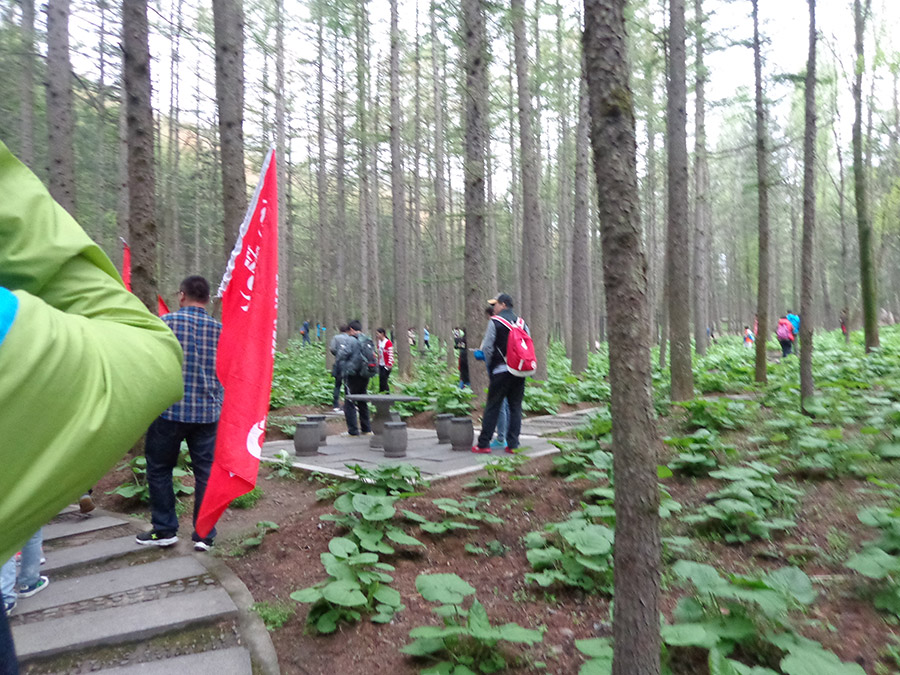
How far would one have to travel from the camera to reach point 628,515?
2502mm

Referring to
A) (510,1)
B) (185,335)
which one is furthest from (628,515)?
(510,1)

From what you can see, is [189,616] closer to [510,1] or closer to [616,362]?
[616,362]

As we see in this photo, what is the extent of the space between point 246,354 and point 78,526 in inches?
116

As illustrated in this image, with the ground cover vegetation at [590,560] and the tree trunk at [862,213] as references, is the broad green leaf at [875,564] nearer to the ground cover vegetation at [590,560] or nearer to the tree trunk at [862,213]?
the ground cover vegetation at [590,560]

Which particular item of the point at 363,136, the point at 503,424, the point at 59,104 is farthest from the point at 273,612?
the point at 363,136

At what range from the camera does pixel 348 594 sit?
343 cm

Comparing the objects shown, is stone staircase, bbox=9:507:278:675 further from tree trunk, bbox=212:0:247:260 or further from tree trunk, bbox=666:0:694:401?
tree trunk, bbox=666:0:694:401

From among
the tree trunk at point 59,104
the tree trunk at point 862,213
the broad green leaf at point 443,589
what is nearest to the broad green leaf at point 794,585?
the broad green leaf at point 443,589

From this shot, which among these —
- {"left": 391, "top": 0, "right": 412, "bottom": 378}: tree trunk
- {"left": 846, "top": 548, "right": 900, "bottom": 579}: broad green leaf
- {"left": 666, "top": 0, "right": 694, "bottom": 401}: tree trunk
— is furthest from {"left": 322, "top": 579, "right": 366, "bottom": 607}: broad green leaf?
{"left": 391, "top": 0, "right": 412, "bottom": 378}: tree trunk

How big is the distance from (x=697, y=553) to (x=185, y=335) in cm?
408

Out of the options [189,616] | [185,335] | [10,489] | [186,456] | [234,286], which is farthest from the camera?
[186,456]

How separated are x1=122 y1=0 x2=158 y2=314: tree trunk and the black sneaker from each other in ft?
9.66

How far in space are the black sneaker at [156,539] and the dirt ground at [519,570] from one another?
370 mm

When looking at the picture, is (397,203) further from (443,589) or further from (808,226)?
(443,589)
